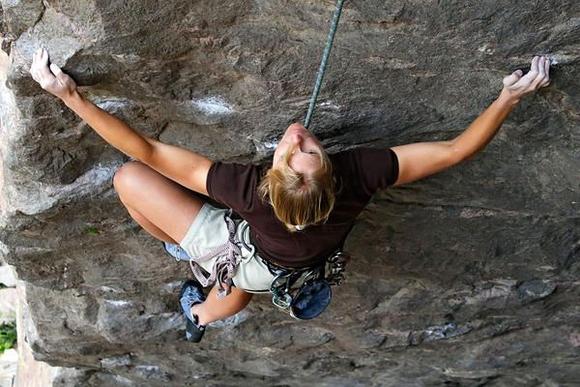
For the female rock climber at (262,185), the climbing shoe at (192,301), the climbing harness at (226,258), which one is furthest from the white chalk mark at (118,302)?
the climbing harness at (226,258)

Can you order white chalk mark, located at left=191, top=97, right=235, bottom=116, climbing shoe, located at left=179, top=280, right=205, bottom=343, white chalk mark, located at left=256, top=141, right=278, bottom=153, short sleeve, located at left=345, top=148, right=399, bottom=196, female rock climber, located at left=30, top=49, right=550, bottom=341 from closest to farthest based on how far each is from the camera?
female rock climber, located at left=30, top=49, right=550, bottom=341, short sleeve, located at left=345, top=148, right=399, bottom=196, white chalk mark, located at left=191, top=97, right=235, bottom=116, white chalk mark, located at left=256, top=141, right=278, bottom=153, climbing shoe, located at left=179, top=280, right=205, bottom=343

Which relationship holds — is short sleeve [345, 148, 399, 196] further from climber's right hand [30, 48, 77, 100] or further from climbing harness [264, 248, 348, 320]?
climber's right hand [30, 48, 77, 100]

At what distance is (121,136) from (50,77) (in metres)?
0.29

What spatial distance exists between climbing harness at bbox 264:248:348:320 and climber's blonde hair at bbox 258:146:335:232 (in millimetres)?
480

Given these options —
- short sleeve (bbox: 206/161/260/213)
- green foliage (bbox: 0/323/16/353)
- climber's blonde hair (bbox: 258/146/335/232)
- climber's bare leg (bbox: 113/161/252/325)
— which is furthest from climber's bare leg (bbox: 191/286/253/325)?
green foliage (bbox: 0/323/16/353)

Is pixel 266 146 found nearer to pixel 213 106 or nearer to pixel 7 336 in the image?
pixel 213 106

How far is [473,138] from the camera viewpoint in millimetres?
2812

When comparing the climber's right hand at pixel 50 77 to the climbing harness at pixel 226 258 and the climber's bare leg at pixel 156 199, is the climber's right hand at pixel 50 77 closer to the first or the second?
the climber's bare leg at pixel 156 199

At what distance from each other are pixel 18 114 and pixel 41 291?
61.7 inches

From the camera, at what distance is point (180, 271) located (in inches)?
163

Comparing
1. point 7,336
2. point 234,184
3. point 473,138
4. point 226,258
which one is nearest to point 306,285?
point 226,258

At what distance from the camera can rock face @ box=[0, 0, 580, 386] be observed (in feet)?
9.07

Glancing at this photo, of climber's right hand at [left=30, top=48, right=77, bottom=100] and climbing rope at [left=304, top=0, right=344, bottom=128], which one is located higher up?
climbing rope at [left=304, top=0, right=344, bottom=128]

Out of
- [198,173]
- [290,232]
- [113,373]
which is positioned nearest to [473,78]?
[290,232]
